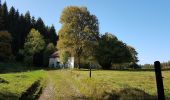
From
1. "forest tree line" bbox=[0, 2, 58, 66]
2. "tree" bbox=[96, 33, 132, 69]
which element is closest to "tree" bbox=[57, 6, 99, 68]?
"tree" bbox=[96, 33, 132, 69]

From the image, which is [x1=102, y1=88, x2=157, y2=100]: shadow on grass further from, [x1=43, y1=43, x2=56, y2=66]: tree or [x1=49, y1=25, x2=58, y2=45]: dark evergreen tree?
[x1=49, y1=25, x2=58, y2=45]: dark evergreen tree

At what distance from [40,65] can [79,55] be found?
42.9m

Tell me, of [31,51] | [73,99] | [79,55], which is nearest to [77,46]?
[79,55]

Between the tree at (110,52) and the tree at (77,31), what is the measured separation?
5.71m

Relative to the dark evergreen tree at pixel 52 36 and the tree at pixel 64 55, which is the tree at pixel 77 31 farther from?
the dark evergreen tree at pixel 52 36

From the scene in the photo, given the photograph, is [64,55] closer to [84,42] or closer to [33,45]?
[84,42]

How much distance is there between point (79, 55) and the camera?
88.4m

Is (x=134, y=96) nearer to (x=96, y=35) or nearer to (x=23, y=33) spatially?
(x=96, y=35)

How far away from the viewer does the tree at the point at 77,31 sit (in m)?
86.8

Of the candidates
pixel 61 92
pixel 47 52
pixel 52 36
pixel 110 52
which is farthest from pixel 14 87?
pixel 52 36

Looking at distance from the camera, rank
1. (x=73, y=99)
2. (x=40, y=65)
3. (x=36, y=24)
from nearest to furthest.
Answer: (x=73, y=99), (x=40, y=65), (x=36, y=24)

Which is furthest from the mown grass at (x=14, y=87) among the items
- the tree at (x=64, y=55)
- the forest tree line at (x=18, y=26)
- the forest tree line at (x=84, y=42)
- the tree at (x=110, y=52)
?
the forest tree line at (x=18, y=26)

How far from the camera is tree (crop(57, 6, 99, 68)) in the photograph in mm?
86812

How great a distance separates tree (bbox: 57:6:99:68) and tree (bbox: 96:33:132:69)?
5.71 metres
